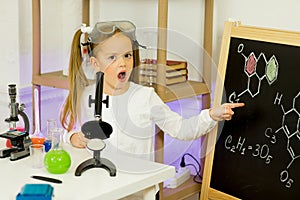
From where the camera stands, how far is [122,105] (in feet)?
6.30

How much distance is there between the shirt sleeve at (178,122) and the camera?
6.86 feet

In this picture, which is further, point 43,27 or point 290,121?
point 43,27

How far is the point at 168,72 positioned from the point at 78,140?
0.44m

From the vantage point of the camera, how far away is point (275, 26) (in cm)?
229

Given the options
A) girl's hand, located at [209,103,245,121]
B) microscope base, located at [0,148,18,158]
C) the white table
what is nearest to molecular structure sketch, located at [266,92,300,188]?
girl's hand, located at [209,103,245,121]

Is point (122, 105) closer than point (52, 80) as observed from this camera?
Yes

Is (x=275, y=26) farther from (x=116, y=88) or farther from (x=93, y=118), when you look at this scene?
(x=93, y=118)

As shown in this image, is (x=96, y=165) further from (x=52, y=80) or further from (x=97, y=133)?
(x=52, y=80)

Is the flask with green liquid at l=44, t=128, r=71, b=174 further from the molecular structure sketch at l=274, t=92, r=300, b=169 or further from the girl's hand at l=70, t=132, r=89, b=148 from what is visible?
the molecular structure sketch at l=274, t=92, r=300, b=169

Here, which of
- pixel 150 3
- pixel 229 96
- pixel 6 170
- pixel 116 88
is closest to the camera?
pixel 6 170

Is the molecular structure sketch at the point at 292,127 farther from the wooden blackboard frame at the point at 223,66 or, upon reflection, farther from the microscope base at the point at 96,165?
the microscope base at the point at 96,165

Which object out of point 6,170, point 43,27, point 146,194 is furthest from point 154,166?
point 43,27

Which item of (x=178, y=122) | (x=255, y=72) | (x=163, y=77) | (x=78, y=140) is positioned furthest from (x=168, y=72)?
(x=78, y=140)

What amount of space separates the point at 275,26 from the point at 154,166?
85 centimetres
